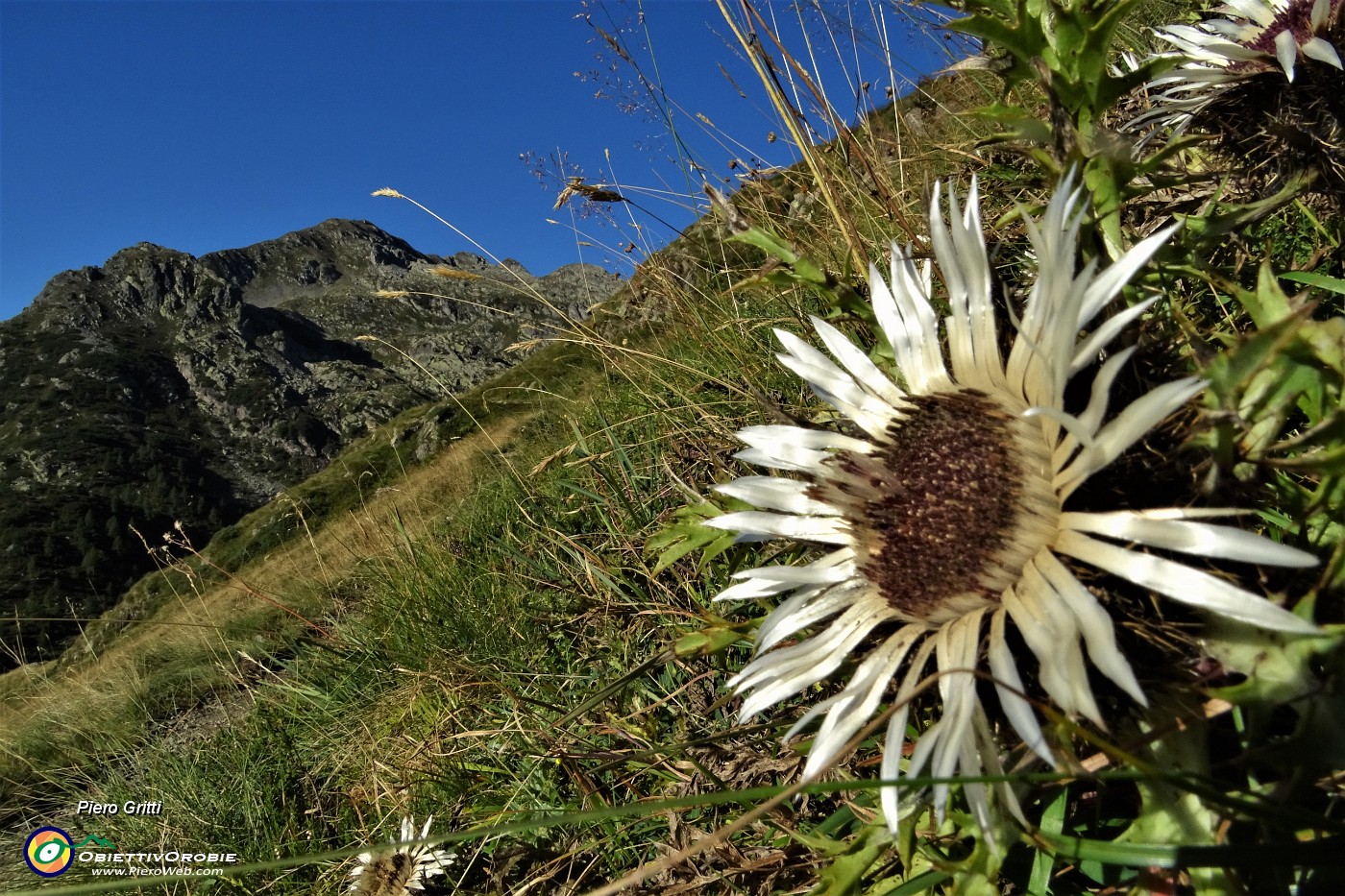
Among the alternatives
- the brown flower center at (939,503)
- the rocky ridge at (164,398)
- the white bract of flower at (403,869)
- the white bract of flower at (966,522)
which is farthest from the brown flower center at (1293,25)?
the rocky ridge at (164,398)

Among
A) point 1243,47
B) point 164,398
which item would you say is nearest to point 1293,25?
point 1243,47

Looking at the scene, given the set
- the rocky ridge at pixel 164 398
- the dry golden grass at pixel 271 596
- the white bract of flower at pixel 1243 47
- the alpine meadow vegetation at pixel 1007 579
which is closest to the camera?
the alpine meadow vegetation at pixel 1007 579

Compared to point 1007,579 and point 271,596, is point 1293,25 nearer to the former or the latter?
point 1007,579

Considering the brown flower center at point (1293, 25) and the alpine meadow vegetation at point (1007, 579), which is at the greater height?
the brown flower center at point (1293, 25)

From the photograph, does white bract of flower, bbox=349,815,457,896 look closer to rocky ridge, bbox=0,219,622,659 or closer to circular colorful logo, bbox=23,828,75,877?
circular colorful logo, bbox=23,828,75,877

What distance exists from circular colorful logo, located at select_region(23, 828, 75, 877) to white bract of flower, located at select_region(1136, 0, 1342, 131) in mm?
4306

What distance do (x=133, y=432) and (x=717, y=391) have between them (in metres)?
105

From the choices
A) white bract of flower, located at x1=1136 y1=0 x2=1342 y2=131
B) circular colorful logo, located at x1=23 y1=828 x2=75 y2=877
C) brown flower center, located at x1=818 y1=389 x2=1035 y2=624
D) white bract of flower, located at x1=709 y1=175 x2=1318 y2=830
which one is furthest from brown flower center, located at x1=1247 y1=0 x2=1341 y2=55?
circular colorful logo, located at x1=23 y1=828 x2=75 y2=877

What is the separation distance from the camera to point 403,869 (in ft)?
5.44

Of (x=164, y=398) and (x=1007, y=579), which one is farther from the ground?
(x=164, y=398)

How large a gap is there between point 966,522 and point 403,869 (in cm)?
147

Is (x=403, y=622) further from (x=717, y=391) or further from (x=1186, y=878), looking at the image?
(x=1186, y=878)

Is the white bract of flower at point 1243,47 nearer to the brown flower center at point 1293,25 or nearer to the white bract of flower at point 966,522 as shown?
the brown flower center at point 1293,25

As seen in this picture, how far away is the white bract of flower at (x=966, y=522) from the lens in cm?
→ 69
